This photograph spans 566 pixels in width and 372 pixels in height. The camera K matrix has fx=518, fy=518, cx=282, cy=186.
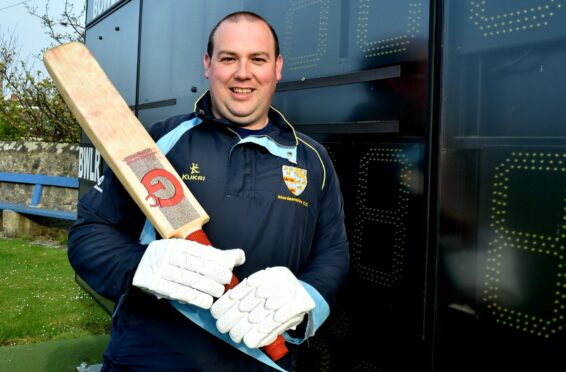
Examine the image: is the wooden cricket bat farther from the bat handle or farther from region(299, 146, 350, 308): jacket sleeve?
region(299, 146, 350, 308): jacket sleeve

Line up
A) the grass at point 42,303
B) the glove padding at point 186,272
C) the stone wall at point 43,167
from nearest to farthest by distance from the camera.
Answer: the glove padding at point 186,272 < the grass at point 42,303 < the stone wall at point 43,167

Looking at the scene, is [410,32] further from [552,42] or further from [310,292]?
[310,292]

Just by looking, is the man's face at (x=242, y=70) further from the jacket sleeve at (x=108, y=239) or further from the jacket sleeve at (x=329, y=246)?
the jacket sleeve at (x=108, y=239)

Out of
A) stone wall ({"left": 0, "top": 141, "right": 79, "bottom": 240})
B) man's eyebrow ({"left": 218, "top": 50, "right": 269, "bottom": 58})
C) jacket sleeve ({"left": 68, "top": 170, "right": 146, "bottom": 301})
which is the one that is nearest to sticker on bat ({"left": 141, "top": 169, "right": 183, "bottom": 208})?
jacket sleeve ({"left": 68, "top": 170, "right": 146, "bottom": 301})

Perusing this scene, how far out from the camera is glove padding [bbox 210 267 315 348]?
49.5 inches

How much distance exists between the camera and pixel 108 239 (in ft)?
4.61

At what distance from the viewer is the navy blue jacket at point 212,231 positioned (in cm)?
140

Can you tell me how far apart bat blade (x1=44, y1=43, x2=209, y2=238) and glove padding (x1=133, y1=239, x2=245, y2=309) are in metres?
0.15

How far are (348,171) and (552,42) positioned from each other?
0.79 m

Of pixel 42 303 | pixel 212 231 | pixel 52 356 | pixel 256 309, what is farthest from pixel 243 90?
pixel 42 303

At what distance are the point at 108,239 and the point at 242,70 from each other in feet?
2.03

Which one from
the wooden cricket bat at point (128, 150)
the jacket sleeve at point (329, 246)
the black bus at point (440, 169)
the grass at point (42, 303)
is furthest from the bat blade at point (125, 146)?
the grass at point (42, 303)

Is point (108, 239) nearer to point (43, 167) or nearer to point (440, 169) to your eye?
point (440, 169)

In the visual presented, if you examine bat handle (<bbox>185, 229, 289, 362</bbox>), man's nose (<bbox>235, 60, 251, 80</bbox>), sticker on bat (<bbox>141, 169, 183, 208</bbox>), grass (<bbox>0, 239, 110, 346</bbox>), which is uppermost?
man's nose (<bbox>235, 60, 251, 80</bbox>)
